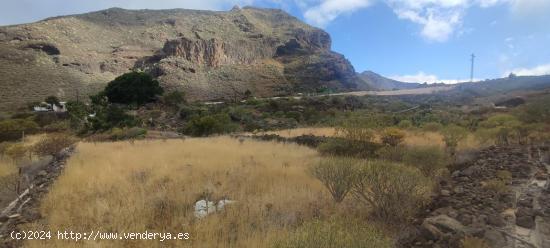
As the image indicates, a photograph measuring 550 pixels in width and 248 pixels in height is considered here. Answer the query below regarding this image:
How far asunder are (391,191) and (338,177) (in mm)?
1287

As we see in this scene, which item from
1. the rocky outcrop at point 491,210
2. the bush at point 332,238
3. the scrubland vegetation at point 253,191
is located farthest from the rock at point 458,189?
the bush at point 332,238

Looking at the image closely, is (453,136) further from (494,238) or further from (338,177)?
(494,238)

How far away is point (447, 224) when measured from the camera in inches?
260

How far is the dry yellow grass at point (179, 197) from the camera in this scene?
648 cm

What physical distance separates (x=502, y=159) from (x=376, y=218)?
9660 millimetres

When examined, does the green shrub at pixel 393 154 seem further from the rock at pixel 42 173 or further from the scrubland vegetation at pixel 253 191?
the rock at pixel 42 173

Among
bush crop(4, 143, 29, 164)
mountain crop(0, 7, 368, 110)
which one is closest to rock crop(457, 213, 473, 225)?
bush crop(4, 143, 29, 164)

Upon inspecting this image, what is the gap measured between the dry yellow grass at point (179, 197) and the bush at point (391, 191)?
37.7 inches

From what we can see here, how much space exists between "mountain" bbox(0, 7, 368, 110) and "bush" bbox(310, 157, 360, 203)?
65.9 metres

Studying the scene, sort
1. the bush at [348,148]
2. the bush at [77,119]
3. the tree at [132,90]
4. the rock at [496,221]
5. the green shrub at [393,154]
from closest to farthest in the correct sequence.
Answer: the rock at [496,221] → the green shrub at [393,154] → the bush at [348,148] → the bush at [77,119] → the tree at [132,90]

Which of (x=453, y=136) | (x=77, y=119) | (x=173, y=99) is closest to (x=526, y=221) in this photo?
(x=453, y=136)

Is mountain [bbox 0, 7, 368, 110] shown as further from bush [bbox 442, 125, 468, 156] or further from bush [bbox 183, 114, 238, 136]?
bush [bbox 442, 125, 468, 156]

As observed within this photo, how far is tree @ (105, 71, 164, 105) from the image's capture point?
61.7 metres

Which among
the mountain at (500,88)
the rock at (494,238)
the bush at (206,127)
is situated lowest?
the bush at (206,127)
